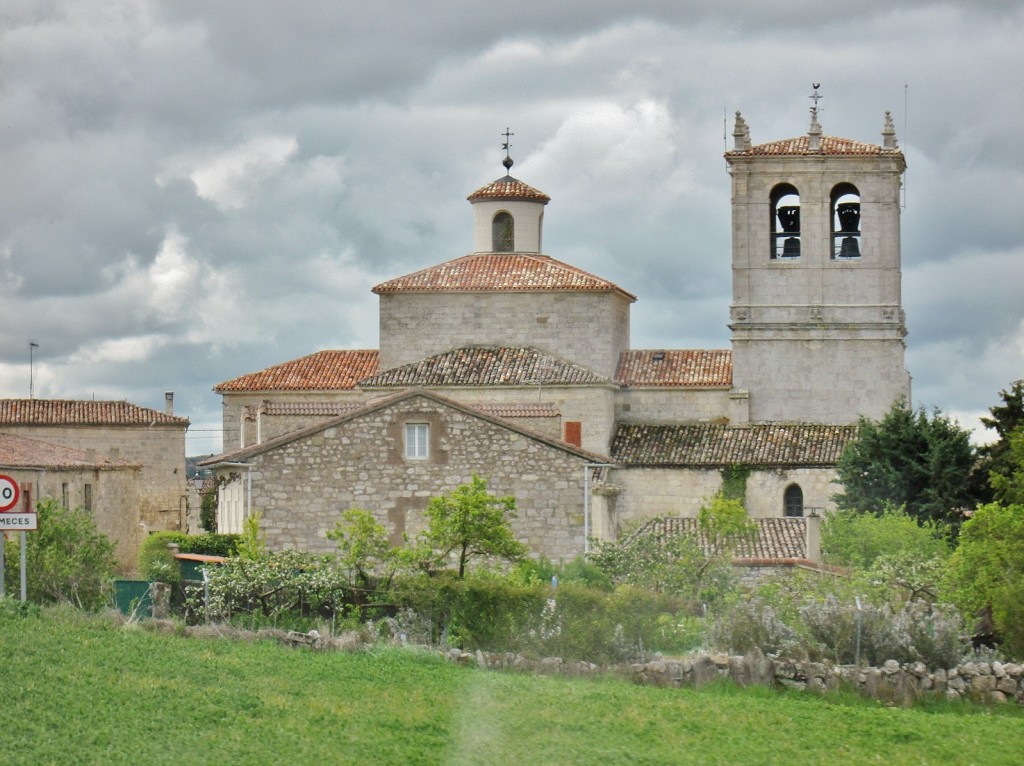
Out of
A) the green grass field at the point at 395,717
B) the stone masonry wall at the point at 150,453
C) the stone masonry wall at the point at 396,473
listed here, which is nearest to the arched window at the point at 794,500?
the stone masonry wall at the point at 396,473

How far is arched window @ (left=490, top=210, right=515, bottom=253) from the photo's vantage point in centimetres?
5647

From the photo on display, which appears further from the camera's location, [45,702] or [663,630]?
[663,630]

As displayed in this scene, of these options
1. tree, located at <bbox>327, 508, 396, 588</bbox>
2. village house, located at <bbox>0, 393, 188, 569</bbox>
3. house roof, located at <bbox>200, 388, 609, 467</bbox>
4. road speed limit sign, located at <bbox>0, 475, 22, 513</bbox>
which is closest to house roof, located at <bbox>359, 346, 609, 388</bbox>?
village house, located at <bbox>0, 393, 188, 569</bbox>

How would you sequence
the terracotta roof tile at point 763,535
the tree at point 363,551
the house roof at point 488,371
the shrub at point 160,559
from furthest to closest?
the house roof at point 488,371
the terracotta roof tile at point 763,535
the shrub at point 160,559
the tree at point 363,551

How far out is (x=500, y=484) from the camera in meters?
35.8

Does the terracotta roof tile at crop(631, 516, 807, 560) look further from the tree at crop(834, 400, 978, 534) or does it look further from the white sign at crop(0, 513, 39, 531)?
the white sign at crop(0, 513, 39, 531)

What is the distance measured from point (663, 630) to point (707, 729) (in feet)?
19.0

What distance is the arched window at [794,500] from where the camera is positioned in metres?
48.9

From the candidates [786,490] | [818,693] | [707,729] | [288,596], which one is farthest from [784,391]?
[707,729]

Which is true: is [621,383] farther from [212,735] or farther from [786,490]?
[212,735]

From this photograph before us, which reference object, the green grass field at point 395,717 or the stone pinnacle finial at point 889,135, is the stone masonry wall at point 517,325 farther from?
the green grass field at point 395,717

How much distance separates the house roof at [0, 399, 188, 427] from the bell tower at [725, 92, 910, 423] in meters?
21.6

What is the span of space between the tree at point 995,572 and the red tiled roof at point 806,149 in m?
24.9

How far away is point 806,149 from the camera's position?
172ft
